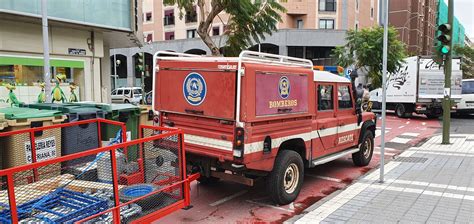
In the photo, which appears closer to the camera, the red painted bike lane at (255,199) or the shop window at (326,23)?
the red painted bike lane at (255,199)

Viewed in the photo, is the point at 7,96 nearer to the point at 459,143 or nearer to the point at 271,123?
the point at 271,123

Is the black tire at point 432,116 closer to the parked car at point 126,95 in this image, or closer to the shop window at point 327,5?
the shop window at point 327,5

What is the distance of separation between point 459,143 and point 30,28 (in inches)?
534

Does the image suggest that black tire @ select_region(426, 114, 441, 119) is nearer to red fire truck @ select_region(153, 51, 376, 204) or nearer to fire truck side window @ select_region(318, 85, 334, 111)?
fire truck side window @ select_region(318, 85, 334, 111)

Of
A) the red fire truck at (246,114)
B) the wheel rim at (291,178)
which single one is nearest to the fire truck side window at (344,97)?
the red fire truck at (246,114)

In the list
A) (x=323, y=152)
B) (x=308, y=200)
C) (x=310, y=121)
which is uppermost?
(x=310, y=121)

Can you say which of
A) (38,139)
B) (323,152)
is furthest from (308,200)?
(38,139)

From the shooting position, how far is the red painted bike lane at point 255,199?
5559mm

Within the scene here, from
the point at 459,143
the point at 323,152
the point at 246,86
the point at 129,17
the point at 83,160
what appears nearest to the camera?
the point at 83,160

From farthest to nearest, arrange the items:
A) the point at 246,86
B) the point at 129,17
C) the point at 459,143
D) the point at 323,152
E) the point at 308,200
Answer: the point at 129,17 → the point at 459,143 → the point at 323,152 → the point at 308,200 → the point at 246,86

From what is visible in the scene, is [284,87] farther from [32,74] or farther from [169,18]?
[169,18]

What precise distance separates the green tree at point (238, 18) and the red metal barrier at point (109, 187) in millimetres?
8915

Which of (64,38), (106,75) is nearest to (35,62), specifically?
(64,38)

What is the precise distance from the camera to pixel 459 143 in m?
11.8
